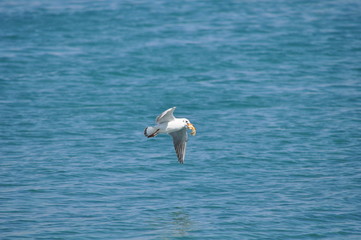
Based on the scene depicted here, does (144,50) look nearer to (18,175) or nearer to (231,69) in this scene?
(231,69)

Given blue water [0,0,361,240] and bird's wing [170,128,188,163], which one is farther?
bird's wing [170,128,188,163]

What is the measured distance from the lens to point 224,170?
2116 cm

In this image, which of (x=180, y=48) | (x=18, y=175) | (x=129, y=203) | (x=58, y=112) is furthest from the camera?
(x=180, y=48)

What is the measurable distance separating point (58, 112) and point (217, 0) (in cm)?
2124

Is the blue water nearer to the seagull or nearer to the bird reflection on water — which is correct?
the bird reflection on water

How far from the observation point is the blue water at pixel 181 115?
17938mm

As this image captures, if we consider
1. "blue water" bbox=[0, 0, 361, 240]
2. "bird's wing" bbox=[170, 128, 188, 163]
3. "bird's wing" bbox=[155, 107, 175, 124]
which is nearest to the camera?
"bird's wing" bbox=[155, 107, 175, 124]

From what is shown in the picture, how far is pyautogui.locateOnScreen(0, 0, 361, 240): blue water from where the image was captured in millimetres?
17938

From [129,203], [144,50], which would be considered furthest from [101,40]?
[129,203]

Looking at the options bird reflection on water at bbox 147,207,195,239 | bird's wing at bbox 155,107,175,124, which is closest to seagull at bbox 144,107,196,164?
bird's wing at bbox 155,107,175,124

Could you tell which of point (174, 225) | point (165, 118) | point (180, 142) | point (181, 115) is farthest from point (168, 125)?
point (181, 115)

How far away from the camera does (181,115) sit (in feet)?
88.5

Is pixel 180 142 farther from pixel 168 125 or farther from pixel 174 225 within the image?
pixel 174 225

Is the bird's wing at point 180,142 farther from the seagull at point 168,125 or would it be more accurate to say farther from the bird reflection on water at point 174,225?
the bird reflection on water at point 174,225
